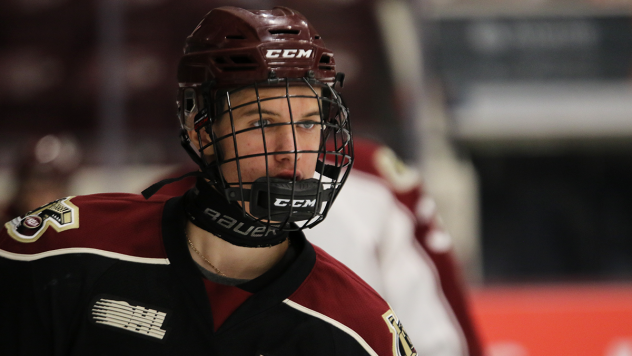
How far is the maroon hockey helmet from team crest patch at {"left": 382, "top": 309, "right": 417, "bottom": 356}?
0.90 ft

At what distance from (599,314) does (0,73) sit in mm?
6247

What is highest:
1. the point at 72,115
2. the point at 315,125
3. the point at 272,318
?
the point at 315,125

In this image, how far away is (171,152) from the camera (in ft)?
20.0

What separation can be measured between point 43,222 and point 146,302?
0.29 m

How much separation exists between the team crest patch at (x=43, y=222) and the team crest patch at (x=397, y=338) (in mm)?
703

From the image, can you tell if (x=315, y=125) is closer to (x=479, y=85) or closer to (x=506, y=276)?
(x=506, y=276)

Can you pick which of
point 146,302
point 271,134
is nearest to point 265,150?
point 271,134

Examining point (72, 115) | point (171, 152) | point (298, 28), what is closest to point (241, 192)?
point (298, 28)

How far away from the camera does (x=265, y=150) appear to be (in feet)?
4.41

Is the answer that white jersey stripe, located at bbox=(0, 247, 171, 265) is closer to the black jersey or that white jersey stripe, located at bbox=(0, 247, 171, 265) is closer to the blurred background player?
the black jersey

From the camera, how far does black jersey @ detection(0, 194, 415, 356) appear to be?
1.37 metres

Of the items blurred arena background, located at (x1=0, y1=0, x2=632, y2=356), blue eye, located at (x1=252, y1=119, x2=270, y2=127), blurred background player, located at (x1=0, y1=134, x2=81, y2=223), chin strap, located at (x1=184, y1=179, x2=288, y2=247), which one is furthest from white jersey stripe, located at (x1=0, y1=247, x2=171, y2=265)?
blurred arena background, located at (x1=0, y1=0, x2=632, y2=356)

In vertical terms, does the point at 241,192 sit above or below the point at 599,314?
above

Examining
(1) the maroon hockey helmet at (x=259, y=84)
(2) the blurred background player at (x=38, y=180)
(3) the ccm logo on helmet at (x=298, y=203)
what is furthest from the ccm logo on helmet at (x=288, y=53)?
(2) the blurred background player at (x=38, y=180)
